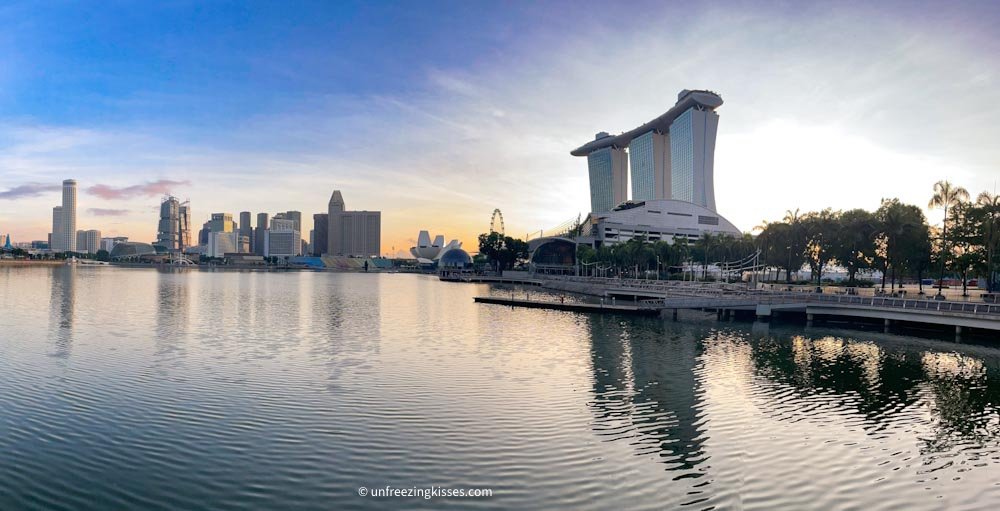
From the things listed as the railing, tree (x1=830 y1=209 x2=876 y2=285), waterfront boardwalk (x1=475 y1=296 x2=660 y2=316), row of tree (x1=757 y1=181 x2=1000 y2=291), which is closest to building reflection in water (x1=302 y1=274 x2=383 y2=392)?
waterfront boardwalk (x1=475 y1=296 x2=660 y2=316)

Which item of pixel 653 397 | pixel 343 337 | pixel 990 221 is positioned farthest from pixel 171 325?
pixel 990 221

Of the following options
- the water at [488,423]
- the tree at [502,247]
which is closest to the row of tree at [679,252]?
the tree at [502,247]

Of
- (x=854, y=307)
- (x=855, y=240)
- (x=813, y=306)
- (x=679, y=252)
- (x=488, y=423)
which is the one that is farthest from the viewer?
(x=679, y=252)

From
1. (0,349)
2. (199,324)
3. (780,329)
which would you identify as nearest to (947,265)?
(780,329)

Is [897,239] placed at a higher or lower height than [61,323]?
higher

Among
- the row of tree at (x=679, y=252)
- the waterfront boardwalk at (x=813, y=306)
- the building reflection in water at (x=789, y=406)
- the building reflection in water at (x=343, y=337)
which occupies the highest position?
the row of tree at (x=679, y=252)

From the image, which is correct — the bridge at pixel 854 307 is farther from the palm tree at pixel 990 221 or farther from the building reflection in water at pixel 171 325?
the building reflection in water at pixel 171 325

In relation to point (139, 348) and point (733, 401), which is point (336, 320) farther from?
point (733, 401)

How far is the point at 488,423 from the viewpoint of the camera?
68.1 feet

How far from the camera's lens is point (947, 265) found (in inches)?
2940

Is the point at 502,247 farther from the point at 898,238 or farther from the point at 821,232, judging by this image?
the point at 898,238

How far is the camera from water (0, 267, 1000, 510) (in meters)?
15.2

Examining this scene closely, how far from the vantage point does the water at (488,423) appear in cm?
1523

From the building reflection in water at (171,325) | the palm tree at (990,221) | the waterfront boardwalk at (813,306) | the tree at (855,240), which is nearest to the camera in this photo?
the building reflection in water at (171,325)
